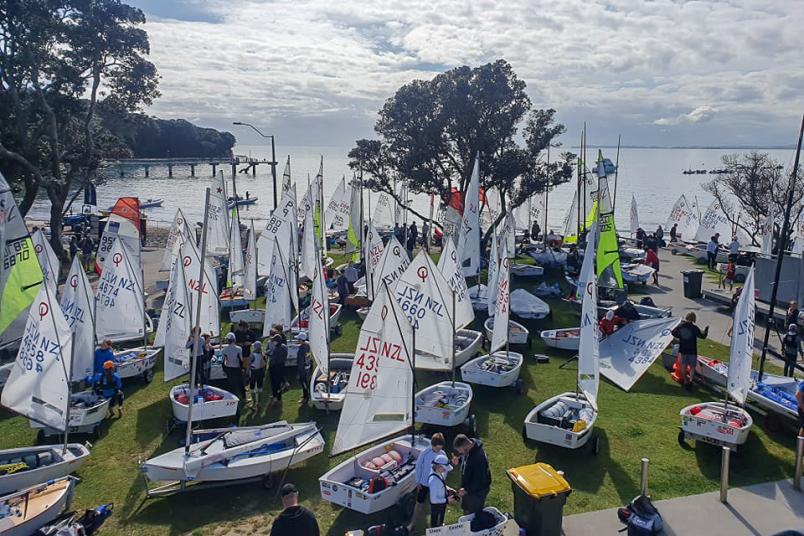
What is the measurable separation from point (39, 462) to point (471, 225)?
1443cm

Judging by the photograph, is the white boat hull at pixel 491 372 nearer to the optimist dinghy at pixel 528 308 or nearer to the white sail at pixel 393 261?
the white sail at pixel 393 261

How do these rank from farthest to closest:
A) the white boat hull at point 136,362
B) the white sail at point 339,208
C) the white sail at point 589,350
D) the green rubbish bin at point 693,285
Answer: the white sail at point 339,208 → the green rubbish bin at point 693,285 → the white boat hull at point 136,362 → the white sail at point 589,350

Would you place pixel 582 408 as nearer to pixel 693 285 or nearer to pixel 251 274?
pixel 251 274

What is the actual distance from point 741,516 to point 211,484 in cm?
883

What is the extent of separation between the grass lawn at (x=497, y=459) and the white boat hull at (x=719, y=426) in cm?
40

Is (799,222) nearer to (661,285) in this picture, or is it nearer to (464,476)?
(661,285)

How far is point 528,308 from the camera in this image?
67.2 ft

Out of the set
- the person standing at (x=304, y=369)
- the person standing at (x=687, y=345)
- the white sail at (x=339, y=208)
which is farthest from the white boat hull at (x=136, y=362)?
the white sail at (x=339, y=208)

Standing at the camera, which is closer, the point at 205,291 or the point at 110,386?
the point at 110,386

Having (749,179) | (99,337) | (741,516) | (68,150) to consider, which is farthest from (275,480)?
(749,179)

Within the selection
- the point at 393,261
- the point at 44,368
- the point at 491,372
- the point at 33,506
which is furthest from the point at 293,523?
the point at 393,261

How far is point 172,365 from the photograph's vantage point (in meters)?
14.1

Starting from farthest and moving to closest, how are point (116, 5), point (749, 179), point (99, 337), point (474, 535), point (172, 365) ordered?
1. point (749, 179)
2. point (116, 5)
3. point (99, 337)
4. point (172, 365)
5. point (474, 535)

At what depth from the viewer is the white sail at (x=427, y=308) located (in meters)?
14.3
